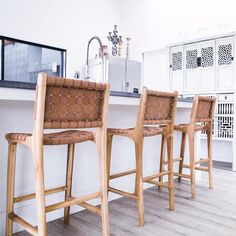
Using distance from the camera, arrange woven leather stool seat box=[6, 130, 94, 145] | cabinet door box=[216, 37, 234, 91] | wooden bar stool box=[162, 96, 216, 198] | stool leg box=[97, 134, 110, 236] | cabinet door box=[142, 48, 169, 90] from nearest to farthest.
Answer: woven leather stool seat box=[6, 130, 94, 145] → stool leg box=[97, 134, 110, 236] → wooden bar stool box=[162, 96, 216, 198] → cabinet door box=[216, 37, 234, 91] → cabinet door box=[142, 48, 169, 90]

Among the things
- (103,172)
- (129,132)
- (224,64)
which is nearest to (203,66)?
(224,64)

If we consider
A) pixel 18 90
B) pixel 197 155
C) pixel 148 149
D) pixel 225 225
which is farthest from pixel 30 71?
pixel 225 225

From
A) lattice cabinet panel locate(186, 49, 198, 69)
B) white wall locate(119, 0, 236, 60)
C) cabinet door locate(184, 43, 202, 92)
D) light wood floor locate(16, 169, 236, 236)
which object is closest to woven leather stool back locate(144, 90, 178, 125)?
light wood floor locate(16, 169, 236, 236)

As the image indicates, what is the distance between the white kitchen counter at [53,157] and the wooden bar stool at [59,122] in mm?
214

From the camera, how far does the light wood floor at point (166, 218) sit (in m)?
1.76

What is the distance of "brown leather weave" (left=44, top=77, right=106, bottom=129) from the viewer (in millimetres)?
1250

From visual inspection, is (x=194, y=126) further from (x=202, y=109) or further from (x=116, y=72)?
(x=116, y=72)

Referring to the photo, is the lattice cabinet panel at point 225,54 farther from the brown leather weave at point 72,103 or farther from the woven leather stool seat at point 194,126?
the brown leather weave at point 72,103

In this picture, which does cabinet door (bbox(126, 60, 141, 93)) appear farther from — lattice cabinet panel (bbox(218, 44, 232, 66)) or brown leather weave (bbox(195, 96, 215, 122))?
brown leather weave (bbox(195, 96, 215, 122))

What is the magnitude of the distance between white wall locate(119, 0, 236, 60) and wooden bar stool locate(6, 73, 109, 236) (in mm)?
3602

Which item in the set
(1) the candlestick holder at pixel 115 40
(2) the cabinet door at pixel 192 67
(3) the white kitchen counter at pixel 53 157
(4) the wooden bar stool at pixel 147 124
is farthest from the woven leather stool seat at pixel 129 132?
(1) the candlestick holder at pixel 115 40

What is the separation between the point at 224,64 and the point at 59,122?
342cm

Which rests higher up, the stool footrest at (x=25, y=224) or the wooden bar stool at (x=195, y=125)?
the wooden bar stool at (x=195, y=125)

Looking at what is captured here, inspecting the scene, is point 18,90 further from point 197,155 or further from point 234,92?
point 234,92
